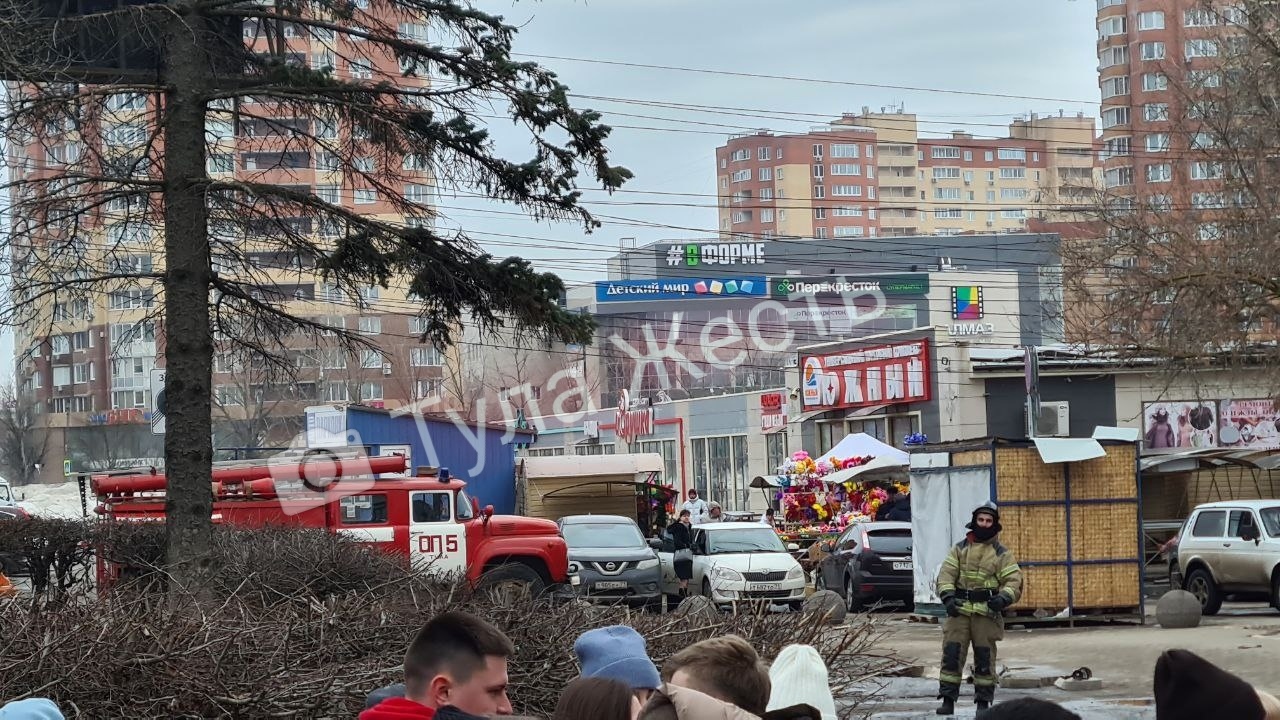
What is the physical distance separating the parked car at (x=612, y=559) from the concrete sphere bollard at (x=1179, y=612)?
7870mm

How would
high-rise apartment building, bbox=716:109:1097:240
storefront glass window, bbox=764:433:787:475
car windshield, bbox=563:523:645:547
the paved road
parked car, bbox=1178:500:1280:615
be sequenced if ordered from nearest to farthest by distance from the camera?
the paved road
parked car, bbox=1178:500:1280:615
car windshield, bbox=563:523:645:547
storefront glass window, bbox=764:433:787:475
high-rise apartment building, bbox=716:109:1097:240

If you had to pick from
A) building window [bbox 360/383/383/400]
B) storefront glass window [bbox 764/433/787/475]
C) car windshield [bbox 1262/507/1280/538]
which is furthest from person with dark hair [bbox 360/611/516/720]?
building window [bbox 360/383/383/400]

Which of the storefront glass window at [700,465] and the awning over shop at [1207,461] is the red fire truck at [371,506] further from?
the storefront glass window at [700,465]

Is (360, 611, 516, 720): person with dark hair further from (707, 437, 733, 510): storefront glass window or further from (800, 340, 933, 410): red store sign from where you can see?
(707, 437, 733, 510): storefront glass window

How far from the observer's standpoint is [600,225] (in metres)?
12.4

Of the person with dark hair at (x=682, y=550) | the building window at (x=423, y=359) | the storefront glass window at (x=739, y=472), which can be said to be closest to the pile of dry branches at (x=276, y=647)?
the person with dark hair at (x=682, y=550)

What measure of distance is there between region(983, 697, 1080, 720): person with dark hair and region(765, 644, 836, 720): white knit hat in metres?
2.06

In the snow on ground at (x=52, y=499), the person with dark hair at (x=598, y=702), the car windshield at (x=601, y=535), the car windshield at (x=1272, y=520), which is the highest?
the person with dark hair at (x=598, y=702)

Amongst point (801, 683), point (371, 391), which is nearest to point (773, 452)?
point (371, 391)

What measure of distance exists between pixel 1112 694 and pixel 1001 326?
95103mm

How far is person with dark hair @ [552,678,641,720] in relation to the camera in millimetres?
4230

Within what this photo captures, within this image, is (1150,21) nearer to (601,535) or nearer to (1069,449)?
(601,535)

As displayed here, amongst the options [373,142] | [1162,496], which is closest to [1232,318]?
[1162,496]

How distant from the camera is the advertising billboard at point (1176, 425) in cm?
4353
